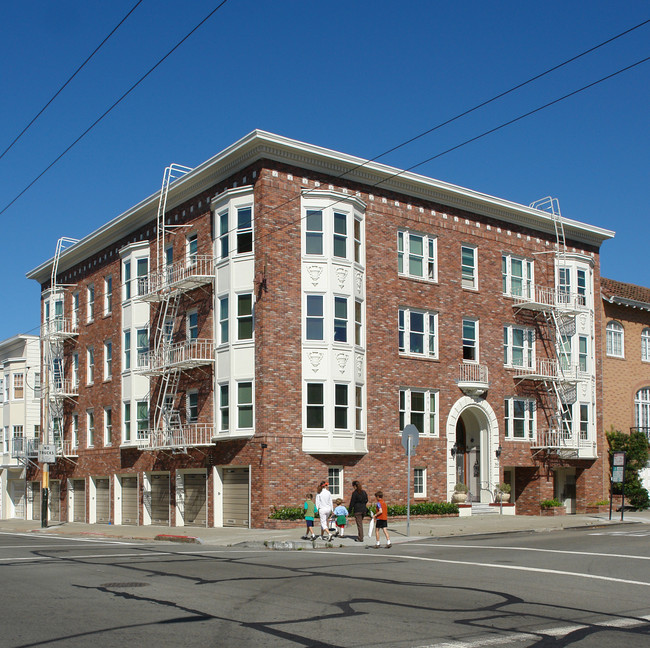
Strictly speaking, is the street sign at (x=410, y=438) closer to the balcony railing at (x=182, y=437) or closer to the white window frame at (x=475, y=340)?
the balcony railing at (x=182, y=437)

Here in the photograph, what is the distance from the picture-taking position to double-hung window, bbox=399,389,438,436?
33188 millimetres

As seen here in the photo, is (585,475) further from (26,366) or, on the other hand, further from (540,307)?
(26,366)

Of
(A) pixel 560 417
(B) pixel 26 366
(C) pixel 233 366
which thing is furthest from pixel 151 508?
(B) pixel 26 366

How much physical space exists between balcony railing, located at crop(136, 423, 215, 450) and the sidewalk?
317 centimetres

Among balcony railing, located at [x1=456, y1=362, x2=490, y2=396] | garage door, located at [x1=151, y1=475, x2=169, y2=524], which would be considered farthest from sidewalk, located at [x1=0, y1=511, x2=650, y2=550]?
balcony railing, located at [x1=456, y1=362, x2=490, y2=396]

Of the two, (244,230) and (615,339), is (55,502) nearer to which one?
(244,230)

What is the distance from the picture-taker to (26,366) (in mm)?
54938

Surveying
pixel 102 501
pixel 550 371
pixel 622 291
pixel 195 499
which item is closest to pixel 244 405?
pixel 195 499

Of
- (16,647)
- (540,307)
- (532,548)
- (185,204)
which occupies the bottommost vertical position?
(532,548)

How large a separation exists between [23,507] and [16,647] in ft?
160

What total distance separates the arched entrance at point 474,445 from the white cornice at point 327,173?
859 cm

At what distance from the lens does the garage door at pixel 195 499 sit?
32594 mm

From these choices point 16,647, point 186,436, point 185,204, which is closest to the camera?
point 16,647

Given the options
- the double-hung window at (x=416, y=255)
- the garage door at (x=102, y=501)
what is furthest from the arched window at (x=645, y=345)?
the garage door at (x=102, y=501)
